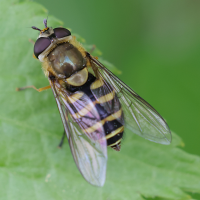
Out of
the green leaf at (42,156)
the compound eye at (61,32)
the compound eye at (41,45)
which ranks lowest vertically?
the green leaf at (42,156)

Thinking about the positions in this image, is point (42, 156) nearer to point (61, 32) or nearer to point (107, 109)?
point (107, 109)

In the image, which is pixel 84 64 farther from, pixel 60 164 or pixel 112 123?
pixel 60 164

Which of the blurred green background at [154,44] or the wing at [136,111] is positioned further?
the blurred green background at [154,44]

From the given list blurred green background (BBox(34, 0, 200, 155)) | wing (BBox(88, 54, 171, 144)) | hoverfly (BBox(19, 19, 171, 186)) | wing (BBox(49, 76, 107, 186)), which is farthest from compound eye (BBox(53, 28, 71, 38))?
blurred green background (BBox(34, 0, 200, 155))

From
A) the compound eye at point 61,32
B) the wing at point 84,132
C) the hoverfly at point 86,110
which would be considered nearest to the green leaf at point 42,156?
the compound eye at point 61,32

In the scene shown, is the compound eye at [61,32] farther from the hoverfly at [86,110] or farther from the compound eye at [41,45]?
the compound eye at [41,45]

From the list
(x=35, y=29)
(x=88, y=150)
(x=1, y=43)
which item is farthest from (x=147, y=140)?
(x=1, y=43)
